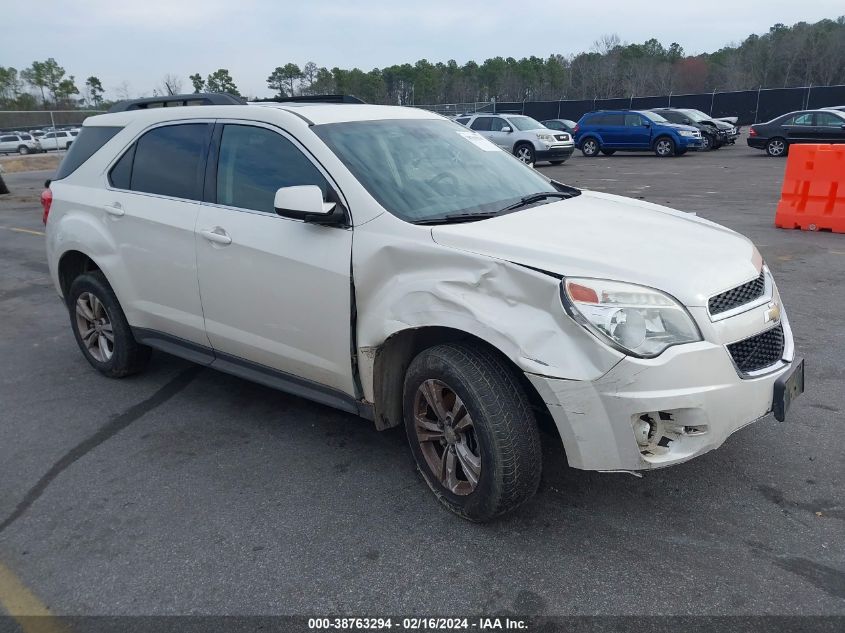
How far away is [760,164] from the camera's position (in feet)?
70.0

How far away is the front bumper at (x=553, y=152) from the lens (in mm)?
22406

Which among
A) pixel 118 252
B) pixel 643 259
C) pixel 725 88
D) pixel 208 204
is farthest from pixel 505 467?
pixel 725 88

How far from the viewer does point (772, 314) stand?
311 centimetres

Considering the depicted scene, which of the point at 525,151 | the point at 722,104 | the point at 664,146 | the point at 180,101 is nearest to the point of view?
the point at 180,101

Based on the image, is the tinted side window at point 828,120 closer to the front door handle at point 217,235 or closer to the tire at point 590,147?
the tire at point 590,147

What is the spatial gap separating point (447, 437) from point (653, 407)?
955 millimetres

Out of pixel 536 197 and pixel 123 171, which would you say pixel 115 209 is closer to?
pixel 123 171

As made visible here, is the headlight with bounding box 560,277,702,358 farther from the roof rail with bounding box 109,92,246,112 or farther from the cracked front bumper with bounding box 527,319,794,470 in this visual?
the roof rail with bounding box 109,92,246,112

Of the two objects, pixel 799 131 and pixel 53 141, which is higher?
pixel 799 131

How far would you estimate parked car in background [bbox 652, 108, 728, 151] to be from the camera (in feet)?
88.7

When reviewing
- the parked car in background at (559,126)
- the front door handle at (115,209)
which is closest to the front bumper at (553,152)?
the parked car in background at (559,126)

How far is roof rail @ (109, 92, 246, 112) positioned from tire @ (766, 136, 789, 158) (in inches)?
905

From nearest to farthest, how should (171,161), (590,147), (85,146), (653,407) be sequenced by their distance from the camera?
(653,407)
(171,161)
(85,146)
(590,147)

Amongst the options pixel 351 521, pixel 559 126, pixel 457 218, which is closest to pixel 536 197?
pixel 457 218
